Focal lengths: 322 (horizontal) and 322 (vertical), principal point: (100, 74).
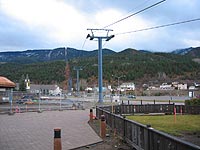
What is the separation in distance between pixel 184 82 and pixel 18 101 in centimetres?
9361

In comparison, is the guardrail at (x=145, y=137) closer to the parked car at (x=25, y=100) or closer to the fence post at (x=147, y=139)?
the fence post at (x=147, y=139)

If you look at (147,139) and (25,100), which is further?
(25,100)

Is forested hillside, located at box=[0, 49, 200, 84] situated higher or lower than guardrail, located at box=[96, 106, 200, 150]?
higher

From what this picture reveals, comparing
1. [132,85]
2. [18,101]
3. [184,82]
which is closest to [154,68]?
[132,85]

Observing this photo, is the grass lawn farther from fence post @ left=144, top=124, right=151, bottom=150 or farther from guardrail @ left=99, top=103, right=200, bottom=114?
fence post @ left=144, top=124, right=151, bottom=150

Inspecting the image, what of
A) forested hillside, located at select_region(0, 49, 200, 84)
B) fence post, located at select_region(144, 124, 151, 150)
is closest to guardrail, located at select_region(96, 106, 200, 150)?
fence post, located at select_region(144, 124, 151, 150)

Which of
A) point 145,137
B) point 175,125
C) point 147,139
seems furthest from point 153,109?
point 147,139

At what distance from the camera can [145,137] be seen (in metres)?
8.85

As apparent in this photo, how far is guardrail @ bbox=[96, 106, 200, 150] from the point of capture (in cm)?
631

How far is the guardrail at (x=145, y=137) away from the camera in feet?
20.7

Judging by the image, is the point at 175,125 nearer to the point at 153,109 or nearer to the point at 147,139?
the point at 147,139

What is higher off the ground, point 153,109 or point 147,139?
point 147,139

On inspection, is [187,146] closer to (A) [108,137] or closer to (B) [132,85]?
(A) [108,137]

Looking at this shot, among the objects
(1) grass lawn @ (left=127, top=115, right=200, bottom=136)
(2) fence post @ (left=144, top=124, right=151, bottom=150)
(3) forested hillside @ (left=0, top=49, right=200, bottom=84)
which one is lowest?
(1) grass lawn @ (left=127, top=115, right=200, bottom=136)
